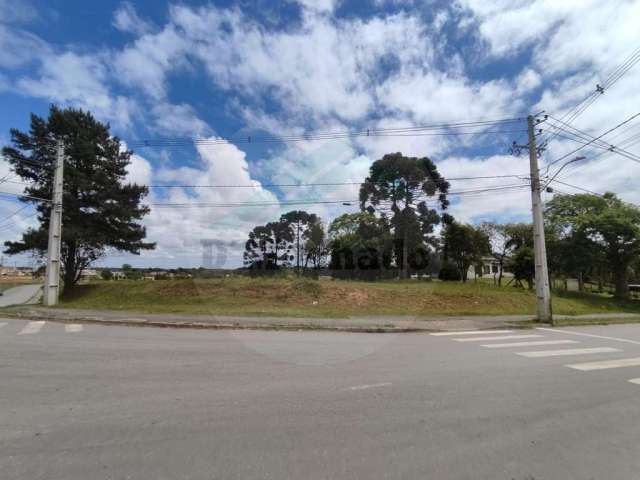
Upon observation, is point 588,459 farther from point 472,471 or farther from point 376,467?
point 376,467

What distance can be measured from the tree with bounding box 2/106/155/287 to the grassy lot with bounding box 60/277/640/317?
3.55 m

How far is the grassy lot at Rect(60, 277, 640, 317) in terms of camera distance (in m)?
20.6

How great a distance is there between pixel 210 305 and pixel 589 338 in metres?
17.2

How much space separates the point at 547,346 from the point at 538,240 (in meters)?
7.94

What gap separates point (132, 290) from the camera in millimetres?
24609

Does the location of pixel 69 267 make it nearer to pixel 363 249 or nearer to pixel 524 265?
pixel 363 249

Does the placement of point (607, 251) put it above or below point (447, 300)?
above

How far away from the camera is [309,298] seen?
2194cm

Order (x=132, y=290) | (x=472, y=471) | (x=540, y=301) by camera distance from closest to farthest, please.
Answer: (x=472, y=471) < (x=540, y=301) < (x=132, y=290)

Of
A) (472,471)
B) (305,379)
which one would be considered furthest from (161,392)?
(472,471)

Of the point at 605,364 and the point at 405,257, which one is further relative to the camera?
the point at 405,257

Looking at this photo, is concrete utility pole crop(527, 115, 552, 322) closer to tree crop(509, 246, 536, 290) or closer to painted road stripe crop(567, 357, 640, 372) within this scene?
painted road stripe crop(567, 357, 640, 372)

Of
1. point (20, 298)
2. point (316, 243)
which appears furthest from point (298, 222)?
point (20, 298)

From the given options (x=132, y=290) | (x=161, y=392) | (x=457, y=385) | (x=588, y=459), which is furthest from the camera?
(x=132, y=290)
